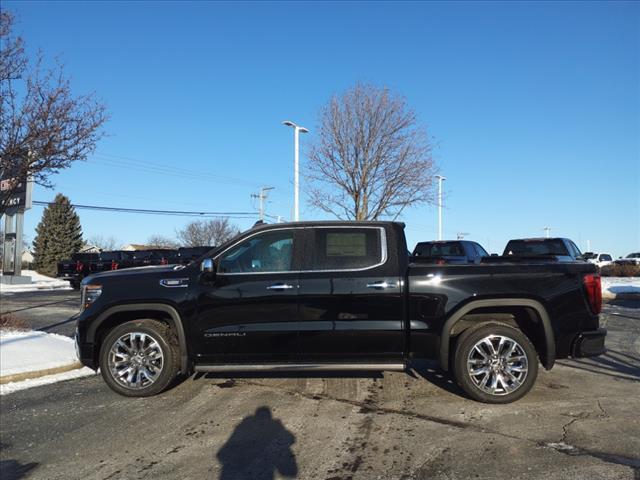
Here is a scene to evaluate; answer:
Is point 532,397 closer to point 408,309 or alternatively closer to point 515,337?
point 515,337

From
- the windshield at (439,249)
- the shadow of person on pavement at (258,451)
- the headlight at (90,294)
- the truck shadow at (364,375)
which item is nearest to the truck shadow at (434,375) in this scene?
the truck shadow at (364,375)

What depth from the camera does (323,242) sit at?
5.93 metres

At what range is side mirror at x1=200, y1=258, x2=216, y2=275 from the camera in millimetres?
5695

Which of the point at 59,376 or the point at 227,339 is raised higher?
the point at 227,339

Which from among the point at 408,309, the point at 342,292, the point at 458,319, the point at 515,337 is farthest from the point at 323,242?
the point at 515,337

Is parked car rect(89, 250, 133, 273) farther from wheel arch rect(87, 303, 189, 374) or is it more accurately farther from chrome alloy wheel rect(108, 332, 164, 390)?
chrome alloy wheel rect(108, 332, 164, 390)

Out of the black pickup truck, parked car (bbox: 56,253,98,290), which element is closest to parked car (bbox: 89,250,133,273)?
parked car (bbox: 56,253,98,290)

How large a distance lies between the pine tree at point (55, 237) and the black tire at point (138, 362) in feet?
166

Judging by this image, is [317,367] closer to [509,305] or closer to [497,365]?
[497,365]

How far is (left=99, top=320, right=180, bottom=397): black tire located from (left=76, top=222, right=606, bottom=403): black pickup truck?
1 cm

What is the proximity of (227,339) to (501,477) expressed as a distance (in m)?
3.01

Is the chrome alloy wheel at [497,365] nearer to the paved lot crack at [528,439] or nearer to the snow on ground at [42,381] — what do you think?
the paved lot crack at [528,439]

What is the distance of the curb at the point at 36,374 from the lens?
7035 millimetres

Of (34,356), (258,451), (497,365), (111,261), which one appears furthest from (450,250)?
(111,261)
